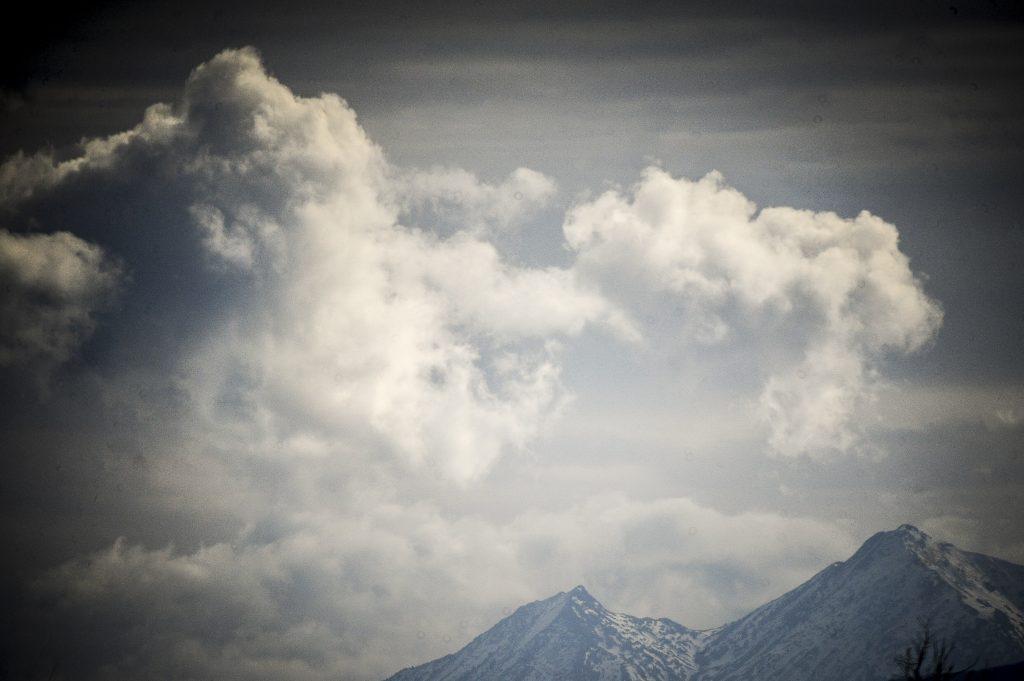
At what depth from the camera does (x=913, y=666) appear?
100312 millimetres
